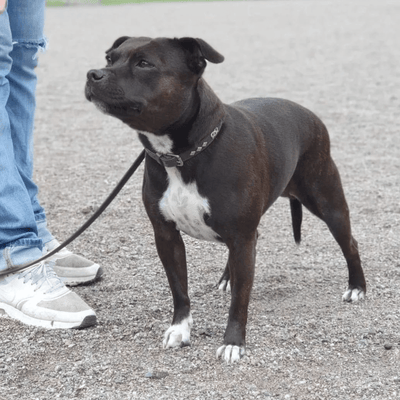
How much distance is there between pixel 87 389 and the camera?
279 cm

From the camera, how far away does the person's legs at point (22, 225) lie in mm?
3320

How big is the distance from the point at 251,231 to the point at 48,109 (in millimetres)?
6708

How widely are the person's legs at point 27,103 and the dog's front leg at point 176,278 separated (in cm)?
78

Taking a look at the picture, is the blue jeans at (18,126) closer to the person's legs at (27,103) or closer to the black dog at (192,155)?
the person's legs at (27,103)

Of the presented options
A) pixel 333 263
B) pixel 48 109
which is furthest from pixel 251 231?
pixel 48 109

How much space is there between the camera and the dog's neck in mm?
2924

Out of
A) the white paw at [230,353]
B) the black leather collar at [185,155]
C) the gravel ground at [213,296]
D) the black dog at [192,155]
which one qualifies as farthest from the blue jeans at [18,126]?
the white paw at [230,353]

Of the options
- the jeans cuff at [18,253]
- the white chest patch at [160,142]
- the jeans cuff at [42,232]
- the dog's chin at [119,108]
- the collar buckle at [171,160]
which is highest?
the dog's chin at [119,108]

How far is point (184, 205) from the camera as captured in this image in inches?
117

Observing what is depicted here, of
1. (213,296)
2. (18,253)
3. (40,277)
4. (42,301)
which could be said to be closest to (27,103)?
(18,253)

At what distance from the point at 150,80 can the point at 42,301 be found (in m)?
1.29

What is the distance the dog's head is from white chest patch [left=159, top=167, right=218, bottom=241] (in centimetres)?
26

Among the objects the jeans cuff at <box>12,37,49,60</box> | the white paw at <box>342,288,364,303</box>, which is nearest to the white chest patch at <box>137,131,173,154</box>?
the jeans cuff at <box>12,37,49,60</box>

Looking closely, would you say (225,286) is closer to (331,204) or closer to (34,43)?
(331,204)
